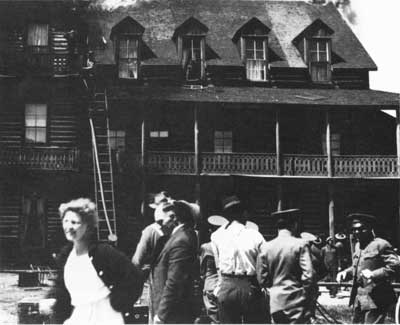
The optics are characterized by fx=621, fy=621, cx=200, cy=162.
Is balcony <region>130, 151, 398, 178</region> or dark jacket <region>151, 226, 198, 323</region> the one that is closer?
dark jacket <region>151, 226, 198, 323</region>

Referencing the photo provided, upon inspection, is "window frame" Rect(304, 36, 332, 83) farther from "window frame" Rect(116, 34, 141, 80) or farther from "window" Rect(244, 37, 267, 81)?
"window frame" Rect(116, 34, 141, 80)

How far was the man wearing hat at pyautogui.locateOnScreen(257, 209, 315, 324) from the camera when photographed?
6102 millimetres

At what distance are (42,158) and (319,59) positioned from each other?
37.3 feet

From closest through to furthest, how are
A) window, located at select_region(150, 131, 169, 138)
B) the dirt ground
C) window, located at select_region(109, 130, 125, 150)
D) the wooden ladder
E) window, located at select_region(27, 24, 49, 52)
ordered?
1. the dirt ground
2. the wooden ladder
3. window, located at select_region(27, 24, 49, 52)
4. window, located at select_region(109, 130, 125, 150)
5. window, located at select_region(150, 131, 169, 138)

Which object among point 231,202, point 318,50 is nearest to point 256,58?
point 318,50

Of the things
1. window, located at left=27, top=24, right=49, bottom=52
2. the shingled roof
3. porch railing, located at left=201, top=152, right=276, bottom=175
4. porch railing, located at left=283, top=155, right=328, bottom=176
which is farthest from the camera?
the shingled roof

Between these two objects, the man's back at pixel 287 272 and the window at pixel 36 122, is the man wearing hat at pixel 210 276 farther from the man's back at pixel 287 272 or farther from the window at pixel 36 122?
the window at pixel 36 122

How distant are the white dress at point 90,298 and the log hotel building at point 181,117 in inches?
555

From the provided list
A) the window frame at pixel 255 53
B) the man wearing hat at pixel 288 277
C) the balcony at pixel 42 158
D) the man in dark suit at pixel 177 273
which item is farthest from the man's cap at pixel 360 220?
the window frame at pixel 255 53

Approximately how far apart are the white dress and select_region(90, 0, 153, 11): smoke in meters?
21.0

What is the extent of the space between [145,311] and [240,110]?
15.3m

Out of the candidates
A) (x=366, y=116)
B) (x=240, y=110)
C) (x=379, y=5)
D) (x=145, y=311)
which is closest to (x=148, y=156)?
(x=240, y=110)

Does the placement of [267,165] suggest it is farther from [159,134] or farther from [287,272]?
[287,272]

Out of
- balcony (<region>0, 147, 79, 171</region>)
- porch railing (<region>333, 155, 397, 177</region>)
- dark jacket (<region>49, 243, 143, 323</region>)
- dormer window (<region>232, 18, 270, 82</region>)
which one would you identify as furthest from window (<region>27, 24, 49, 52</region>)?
dark jacket (<region>49, 243, 143, 323</region>)
